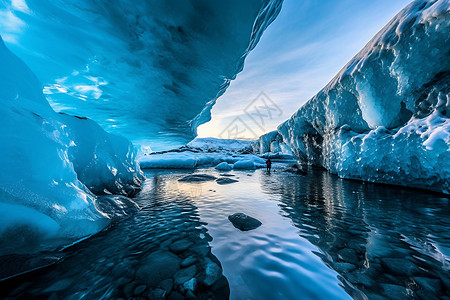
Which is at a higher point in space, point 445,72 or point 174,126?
point 445,72

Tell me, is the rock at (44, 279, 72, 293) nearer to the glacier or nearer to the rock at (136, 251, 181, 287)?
the rock at (136, 251, 181, 287)

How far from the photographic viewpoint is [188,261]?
6.21ft

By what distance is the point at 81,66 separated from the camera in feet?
13.0

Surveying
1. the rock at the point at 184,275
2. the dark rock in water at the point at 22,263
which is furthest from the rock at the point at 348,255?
the dark rock in water at the point at 22,263

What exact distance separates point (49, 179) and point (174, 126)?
7.25 metres

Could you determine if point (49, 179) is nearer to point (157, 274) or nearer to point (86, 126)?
point (157, 274)

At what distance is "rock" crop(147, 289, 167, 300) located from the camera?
1400mm

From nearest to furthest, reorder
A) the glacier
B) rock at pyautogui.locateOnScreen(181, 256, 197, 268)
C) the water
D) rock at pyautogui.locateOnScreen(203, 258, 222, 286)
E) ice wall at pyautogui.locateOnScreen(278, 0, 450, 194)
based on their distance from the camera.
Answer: the water < rock at pyautogui.locateOnScreen(203, 258, 222, 286) < rock at pyautogui.locateOnScreen(181, 256, 197, 268) < the glacier < ice wall at pyautogui.locateOnScreen(278, 0, 450, 194)

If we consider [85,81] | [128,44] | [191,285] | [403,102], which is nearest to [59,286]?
[191,285]

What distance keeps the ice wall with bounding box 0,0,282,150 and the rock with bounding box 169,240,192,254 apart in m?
4.05

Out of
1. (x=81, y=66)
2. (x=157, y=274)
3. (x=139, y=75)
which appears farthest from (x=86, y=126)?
(x=157, y=274)

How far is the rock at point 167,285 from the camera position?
149 cm

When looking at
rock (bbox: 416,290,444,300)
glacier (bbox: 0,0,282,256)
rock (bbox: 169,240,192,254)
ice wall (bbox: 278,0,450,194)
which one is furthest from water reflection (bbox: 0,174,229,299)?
ice wall (bbox: 278,0,450,194)

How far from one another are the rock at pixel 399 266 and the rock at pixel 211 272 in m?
1.76
